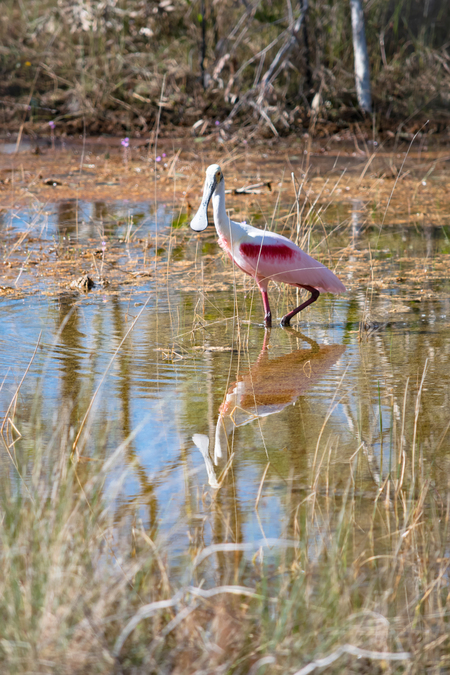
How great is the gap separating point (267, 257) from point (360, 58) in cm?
753

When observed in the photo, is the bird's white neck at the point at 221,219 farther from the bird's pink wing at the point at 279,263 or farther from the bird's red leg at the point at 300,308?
the bird's red leg at the point at 300,308

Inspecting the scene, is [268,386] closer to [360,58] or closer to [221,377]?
[221,377]

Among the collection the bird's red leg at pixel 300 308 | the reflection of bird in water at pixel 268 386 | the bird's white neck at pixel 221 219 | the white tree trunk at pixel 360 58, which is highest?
the white tree trunk at pixel 360 58

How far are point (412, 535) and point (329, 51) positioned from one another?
37.8ft

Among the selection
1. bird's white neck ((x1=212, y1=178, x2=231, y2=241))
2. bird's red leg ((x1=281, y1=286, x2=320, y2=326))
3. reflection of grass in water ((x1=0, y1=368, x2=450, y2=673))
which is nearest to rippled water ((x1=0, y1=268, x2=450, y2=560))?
bird's red leg ((x1=281, y1=286, x2=320, y2=326))

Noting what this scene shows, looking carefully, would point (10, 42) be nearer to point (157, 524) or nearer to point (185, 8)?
point (185, 8)

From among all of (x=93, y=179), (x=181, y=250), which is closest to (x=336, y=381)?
(x=181, y=250)

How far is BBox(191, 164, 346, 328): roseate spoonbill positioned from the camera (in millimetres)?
5410

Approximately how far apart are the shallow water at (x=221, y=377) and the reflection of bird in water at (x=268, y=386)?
0.01m

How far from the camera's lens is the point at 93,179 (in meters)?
10.5

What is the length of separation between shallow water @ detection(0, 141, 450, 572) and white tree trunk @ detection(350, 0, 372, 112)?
514cm

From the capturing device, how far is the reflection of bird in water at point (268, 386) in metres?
3.93

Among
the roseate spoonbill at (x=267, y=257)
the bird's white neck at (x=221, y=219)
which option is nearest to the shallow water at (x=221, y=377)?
the roseate spoonbill at (x=267, y=257)

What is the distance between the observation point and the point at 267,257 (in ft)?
17.7
